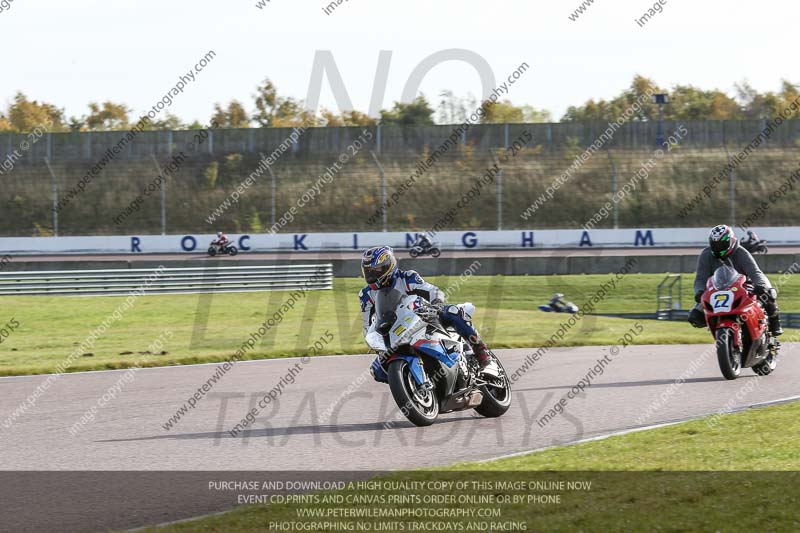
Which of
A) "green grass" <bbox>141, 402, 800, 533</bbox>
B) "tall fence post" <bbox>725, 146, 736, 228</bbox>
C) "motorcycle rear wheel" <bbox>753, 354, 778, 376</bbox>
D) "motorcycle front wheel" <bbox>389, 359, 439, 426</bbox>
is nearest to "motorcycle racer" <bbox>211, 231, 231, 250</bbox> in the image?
"tall fence post" <bbox>725, 146, 736, 228</bbox>

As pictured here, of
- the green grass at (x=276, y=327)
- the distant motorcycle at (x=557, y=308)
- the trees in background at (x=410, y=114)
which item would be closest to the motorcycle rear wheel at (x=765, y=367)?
the green grass at (x=276, y=327)

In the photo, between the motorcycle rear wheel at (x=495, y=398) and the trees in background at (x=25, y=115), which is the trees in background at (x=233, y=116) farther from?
the motorcycle rear wheel at (x=495, y=398)

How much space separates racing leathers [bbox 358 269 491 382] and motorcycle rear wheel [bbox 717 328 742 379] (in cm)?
371

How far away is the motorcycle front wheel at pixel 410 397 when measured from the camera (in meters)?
9.33

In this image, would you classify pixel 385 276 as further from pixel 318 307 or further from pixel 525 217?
pixel 525 217

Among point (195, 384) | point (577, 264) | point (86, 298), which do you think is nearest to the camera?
point (195, 384)

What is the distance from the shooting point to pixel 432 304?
973 cm

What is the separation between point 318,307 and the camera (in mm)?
29250

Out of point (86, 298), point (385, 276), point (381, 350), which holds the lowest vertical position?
point (86, 298)

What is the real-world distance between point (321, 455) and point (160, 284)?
26.0 m

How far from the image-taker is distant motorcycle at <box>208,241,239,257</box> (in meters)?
45.9

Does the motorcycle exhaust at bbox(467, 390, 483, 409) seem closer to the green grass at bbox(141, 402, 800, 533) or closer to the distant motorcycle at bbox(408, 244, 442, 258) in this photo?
the green grass at bbox(141, 402, 800, 533)

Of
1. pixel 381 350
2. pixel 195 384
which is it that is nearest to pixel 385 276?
pixel 381 350

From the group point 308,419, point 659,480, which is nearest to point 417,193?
point 308,419
